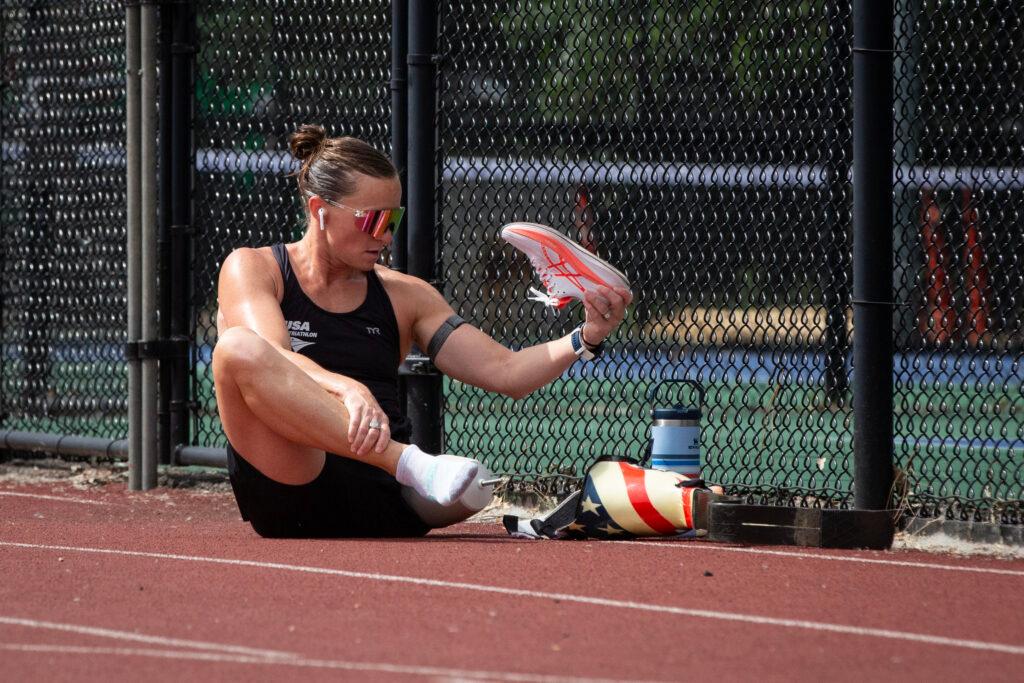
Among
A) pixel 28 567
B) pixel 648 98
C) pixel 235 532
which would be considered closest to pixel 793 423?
pixel 648 98

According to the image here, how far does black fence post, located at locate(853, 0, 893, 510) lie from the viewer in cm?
537

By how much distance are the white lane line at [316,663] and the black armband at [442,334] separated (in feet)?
7.15

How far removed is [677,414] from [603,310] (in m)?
0.79

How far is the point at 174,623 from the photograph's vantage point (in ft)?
12.9

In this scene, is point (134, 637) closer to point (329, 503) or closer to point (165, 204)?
point (329, 503)

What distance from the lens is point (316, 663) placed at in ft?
11.3

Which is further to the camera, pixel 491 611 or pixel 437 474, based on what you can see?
pixel 437 474

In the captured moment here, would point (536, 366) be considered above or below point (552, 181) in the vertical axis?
below

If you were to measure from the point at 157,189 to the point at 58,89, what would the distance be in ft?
3.80

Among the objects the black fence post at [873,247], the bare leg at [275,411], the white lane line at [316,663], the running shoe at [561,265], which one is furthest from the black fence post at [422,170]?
the white lane line at [316,663]

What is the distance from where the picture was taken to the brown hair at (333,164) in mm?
5309

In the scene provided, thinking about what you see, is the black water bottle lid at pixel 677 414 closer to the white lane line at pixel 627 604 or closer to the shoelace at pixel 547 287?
the shoelace at pixel 547 287

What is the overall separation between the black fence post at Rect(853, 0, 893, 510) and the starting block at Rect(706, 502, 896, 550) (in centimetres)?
31

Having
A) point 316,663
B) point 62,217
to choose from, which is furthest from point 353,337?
point 62,217
